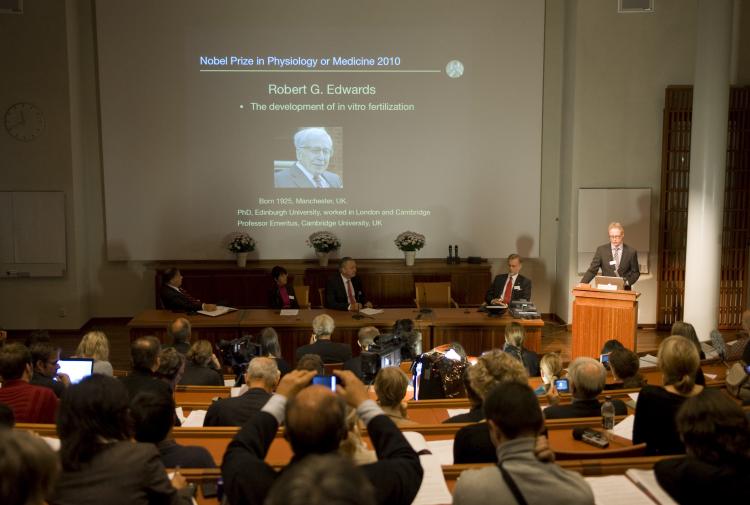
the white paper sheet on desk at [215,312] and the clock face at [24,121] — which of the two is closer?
the white paper sheet on desk at [215,312]

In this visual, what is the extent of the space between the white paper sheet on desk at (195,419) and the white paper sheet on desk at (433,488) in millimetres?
1756

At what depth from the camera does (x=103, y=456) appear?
7.22ft

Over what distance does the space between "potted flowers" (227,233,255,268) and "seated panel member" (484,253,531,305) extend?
327 centimetres

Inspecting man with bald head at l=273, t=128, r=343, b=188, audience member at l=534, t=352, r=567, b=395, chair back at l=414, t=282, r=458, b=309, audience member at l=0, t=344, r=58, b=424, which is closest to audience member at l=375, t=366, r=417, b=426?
audience member at l=534, t=352, r=567, b=395

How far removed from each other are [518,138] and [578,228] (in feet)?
4.82

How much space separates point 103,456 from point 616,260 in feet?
22.8

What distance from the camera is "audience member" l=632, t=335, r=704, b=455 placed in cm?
332

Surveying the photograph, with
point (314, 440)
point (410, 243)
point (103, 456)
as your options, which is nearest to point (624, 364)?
point (314, 440)

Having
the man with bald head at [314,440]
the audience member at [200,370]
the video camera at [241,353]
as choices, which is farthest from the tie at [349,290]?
the man with bald head at [314,440]

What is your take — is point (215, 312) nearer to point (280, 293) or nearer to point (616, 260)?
point (280, 293)

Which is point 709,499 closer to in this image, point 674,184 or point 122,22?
point 674,184

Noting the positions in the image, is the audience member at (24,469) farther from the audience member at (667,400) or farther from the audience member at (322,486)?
the audience member at (667,400)

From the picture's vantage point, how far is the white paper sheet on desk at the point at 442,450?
11.0 ft

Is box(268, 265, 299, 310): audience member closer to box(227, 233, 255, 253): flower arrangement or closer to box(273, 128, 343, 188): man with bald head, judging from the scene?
box(227, 233, 255, 253): flower arrangement
